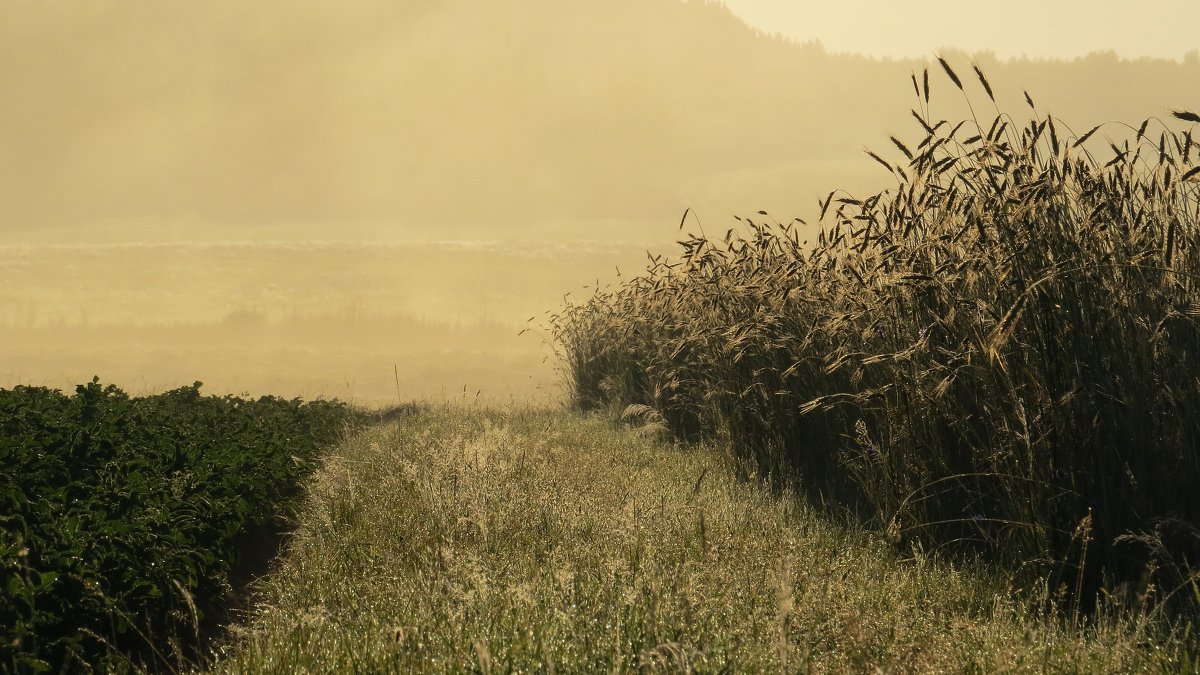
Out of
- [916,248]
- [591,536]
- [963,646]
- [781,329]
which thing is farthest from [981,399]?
[781,329]

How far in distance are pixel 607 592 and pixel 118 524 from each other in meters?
2.30

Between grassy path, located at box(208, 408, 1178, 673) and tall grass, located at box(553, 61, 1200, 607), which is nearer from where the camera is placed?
grassy path, located at box(208, 408, 1178, 673)

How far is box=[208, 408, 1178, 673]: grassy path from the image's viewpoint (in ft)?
11.8

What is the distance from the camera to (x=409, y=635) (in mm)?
3750

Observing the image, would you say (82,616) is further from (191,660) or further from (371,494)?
(371,494)

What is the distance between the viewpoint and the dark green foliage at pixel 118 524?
4.11m

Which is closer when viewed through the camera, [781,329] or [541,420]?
[781,329]


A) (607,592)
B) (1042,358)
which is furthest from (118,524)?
(1042,358)

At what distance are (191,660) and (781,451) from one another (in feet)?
14.9

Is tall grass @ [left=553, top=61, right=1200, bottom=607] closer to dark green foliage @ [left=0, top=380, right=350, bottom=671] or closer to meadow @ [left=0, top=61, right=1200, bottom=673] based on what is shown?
meadow @ [left=0, top=61, right=1200, bottom=673]

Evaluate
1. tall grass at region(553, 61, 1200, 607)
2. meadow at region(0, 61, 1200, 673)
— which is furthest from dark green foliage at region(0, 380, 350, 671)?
tall grass at region(553, 61, 1200, 607)

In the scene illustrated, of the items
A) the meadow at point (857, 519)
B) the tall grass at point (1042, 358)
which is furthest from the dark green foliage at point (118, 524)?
the tall grass at point (1042, 358)

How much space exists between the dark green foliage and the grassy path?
1.16 ft

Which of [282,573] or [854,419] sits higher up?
[854,419]
